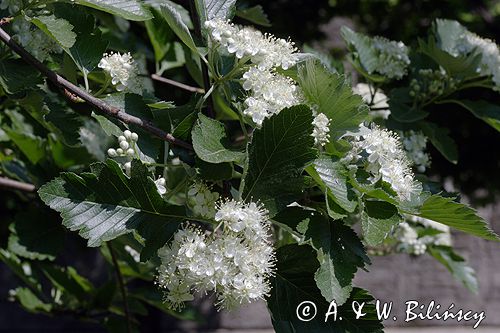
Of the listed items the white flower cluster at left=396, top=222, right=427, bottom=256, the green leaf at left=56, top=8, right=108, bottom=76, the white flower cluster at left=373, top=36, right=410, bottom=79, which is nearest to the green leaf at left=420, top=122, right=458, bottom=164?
the white flower cluster at left=373, top=36, right=410, bottom=79

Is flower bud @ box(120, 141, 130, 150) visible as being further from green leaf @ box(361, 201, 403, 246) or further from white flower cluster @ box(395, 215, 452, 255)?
white flower cluster @ box(395, 215, 452, 255)

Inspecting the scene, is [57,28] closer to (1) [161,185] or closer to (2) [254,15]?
(1) [161,185]

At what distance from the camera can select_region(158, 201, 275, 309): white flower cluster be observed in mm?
1048

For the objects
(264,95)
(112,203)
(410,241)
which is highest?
(264,95)

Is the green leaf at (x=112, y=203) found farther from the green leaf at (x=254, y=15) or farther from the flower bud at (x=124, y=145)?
the green leaf at (x=254, y=15)

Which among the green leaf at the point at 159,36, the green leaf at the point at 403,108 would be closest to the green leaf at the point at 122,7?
the green leaf at the point at 159,36

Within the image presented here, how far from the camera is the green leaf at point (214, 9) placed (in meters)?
1.27

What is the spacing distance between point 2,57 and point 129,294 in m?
1.03

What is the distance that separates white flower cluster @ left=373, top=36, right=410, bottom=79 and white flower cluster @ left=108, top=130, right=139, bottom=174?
2.86 feet

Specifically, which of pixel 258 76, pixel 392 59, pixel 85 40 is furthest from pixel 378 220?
pixel 392 59

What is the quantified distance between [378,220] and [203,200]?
27 centimetres

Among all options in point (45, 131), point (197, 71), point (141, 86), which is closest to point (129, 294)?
point (45, 131)

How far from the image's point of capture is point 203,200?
1.15m
